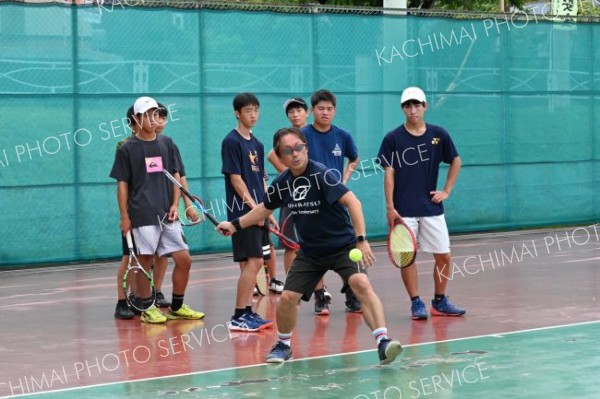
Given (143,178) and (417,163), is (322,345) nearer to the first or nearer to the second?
(417,163)

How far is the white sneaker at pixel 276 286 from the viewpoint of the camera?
12.3m

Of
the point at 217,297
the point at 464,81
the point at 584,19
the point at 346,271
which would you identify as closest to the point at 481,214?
the point at 464,81

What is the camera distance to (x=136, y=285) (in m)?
10.6

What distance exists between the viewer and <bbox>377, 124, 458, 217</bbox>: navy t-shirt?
1055 cm

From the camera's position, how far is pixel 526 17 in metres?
18.2

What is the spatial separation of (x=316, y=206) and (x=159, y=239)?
8.05 ft

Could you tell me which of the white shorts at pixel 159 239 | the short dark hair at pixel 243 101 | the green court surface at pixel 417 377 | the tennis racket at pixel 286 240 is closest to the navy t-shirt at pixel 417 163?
the tennis racket at pixel 286 240

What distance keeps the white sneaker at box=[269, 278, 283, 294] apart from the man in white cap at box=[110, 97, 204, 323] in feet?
5.84

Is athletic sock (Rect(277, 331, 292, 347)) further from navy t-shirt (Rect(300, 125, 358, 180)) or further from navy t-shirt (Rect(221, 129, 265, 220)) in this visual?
navy t-shirt (Rect(300, 125, 358, 180))

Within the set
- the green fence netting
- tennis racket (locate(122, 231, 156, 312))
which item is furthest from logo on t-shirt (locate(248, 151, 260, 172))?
the green fence netting

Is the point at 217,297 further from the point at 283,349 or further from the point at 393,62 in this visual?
the point at 393,62

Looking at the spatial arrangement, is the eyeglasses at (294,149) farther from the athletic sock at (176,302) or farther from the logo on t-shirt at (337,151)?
the athletic sock at (176,302)

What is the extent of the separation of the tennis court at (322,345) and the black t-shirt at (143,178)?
0.94 metres

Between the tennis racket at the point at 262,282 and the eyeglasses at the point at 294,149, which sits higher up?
the eyeglasses at the point at 294,149
